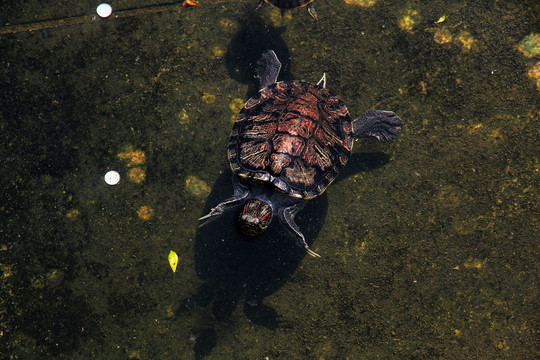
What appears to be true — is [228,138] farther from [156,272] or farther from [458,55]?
[458,55]

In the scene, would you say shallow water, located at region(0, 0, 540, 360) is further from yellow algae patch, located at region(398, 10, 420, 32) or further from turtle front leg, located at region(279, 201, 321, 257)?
turtle front leg, located at region(279, 201, 321, 257)

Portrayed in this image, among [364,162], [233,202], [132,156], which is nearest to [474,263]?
[364,162]

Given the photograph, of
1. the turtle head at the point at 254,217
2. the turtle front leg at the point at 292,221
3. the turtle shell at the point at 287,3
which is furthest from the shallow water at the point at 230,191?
the turtle head at the point at 254,217

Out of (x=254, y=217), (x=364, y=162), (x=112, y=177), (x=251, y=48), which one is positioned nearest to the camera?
(x=254, y=217)

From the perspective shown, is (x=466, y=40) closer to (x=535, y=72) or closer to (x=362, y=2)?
(x=535, y=72)

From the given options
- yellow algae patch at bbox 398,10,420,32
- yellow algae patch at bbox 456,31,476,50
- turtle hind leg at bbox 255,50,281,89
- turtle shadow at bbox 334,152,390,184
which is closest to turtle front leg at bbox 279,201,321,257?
turtle shadow at bbox 334,152,390,184

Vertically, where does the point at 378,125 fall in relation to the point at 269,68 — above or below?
below
